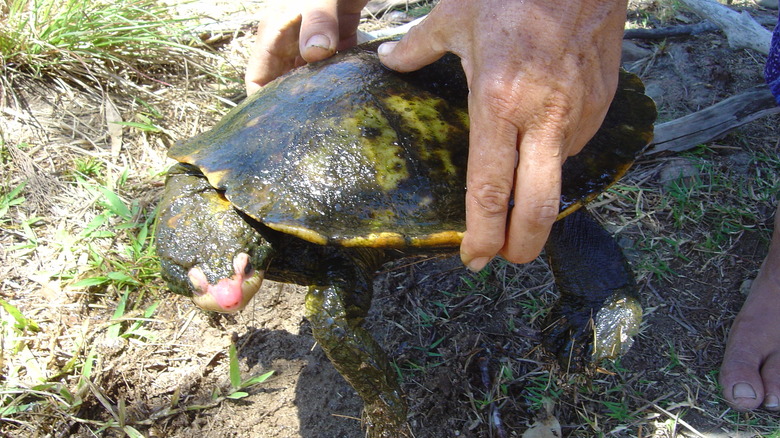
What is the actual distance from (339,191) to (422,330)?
0.99 metres

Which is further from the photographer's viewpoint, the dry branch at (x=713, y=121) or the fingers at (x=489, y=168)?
the dry branch at (x=713, y=121)

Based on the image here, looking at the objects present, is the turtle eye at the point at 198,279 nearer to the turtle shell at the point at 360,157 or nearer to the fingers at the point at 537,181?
the turtle shell at the point at 360,157

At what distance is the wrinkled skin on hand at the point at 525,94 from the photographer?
151 centimetres

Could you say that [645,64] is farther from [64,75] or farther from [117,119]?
[64,75]

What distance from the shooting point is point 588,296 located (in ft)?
7.80

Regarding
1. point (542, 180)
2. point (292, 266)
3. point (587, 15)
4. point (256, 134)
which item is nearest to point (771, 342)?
point (542, 180)

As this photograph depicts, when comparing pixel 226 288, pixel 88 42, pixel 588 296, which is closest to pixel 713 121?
pixel 588 296

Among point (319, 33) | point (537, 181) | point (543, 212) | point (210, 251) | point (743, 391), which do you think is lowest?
point (743, 391)

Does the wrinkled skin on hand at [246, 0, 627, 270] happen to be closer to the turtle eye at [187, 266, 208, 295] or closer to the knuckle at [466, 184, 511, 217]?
the knuckle at [466, 184, 511, 217]

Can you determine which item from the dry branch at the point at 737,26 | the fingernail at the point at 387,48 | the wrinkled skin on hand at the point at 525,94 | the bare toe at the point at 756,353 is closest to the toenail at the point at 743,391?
the bare toe at the point at 756,353

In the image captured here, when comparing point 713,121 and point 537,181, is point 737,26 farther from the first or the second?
point 537,181

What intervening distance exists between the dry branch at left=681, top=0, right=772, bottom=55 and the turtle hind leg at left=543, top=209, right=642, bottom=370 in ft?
6.94

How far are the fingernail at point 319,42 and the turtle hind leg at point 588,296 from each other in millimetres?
1268

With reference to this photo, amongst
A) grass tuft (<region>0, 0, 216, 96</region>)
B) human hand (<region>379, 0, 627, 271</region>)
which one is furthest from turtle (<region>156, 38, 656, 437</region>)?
grass tuft (<region>0, 0, 216, 96</region>)
